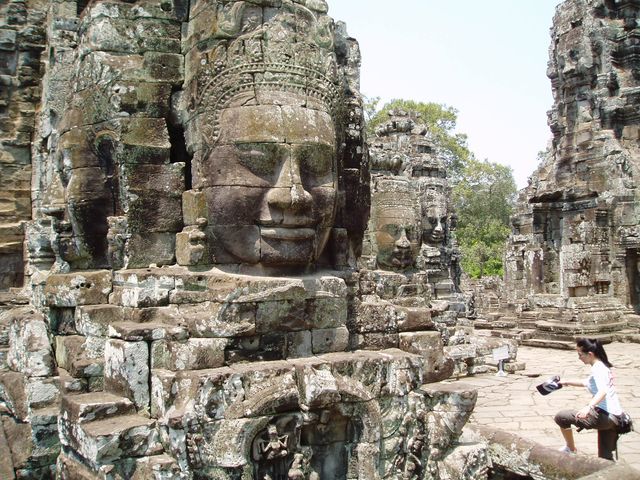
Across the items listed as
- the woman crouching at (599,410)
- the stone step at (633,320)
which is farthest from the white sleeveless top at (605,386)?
the stone step at (633,320)

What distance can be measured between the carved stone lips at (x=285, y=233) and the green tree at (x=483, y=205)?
134 ft

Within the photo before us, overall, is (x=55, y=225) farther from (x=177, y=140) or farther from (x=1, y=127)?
(x=1, y=127)

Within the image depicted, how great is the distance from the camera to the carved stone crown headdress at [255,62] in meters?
4.18

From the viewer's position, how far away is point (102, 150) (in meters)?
4.61

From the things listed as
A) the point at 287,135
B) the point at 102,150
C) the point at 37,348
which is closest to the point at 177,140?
the point at 102,150

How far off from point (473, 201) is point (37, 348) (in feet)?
149

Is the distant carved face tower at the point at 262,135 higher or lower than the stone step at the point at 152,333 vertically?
higher

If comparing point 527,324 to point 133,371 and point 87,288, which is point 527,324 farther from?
point 133,371

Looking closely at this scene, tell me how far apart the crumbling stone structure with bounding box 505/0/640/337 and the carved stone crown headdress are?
13.1 meters

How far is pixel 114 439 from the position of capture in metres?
3.62

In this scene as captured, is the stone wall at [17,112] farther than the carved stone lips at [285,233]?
Yes

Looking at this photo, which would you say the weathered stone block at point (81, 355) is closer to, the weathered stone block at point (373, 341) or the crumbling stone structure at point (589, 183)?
the weathered stone block at point (373, 341)

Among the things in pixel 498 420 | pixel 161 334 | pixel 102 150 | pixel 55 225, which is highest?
pixel 102 150

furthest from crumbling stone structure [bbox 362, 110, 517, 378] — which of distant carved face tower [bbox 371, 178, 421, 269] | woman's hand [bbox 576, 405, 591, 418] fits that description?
woman's hand [bbox 576, 405, 591, 418]
